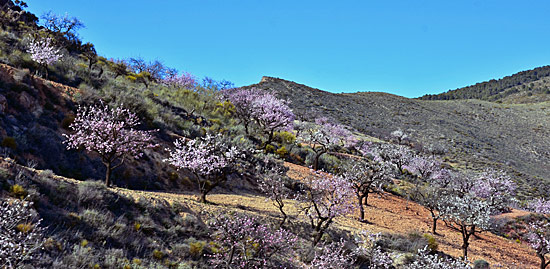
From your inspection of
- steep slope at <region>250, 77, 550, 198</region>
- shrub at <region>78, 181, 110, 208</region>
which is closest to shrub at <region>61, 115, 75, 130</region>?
shrub at <region>78, 181, 110, 208</region>

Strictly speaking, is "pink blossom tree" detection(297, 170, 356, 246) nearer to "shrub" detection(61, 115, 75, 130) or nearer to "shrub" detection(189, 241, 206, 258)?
"shrub" detection(189, 241, 206, 258)

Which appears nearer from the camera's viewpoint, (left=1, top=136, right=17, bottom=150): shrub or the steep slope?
(left=1, top=136, right=17, bottom=150): shrub

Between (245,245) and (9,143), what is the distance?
365 inches

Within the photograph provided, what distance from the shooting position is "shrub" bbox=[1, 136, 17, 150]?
11182 millimetres

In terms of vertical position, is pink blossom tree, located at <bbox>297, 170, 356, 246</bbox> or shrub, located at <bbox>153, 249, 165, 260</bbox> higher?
pink blossom tree, located at <bbox>297, 170, 356, 246</bbox>

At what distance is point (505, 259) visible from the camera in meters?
16.1

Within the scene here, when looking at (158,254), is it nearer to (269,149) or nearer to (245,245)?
(245,245)

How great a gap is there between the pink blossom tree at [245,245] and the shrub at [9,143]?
7768 mm

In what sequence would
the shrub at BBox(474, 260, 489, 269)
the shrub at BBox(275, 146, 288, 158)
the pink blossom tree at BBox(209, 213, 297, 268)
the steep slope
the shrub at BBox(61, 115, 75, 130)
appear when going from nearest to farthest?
1. the pink blossom tree at BBox(209, 213, 297, 268)
2. the shrub at BBox(474, 260, 489, 269)
3. the shrub at BBox(61, 115, 75, 130)
4. the shrub at BBox(275, 146, 288, 158)
5. the steep slope

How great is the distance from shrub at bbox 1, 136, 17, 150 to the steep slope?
49.4 m

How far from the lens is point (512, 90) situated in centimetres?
14762

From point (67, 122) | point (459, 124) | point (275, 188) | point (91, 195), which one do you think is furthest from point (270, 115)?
point (459, 124)

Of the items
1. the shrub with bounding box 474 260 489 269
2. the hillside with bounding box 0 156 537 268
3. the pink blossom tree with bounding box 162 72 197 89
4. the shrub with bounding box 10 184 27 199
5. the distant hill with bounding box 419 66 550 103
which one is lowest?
the shrub with bounding box 474 260 489 269

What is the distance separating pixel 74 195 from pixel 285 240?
21.8 ft
